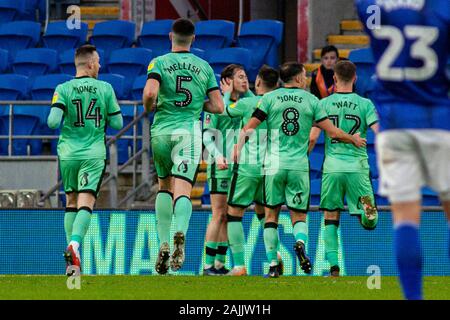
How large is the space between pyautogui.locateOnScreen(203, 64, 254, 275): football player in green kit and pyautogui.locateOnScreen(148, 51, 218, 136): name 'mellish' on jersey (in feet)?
5.66

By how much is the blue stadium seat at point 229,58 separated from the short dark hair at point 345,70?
5.50 metres

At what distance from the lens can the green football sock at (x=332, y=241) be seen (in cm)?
1319

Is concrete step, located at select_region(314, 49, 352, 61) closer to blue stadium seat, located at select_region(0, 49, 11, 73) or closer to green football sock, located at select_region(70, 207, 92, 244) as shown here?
blue stadium seat, located at select_region(0, 49, 11, 73)

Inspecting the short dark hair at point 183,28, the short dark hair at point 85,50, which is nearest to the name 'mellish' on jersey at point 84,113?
the short dark hair at point 85,50

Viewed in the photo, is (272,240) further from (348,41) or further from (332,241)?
(348,41)

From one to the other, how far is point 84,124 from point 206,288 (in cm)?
229

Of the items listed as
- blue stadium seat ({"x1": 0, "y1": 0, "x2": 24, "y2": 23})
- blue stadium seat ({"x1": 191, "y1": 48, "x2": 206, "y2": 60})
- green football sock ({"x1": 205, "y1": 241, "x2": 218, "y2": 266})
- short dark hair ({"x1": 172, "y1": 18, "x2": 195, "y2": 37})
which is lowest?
green football sock ({"x1": 205, "y1": 241, "x2": 218, "y2": 266})

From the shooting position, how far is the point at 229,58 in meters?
18.4

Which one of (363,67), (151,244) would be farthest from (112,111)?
(363,67)

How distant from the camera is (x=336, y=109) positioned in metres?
13.1

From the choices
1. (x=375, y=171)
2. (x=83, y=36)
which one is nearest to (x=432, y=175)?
(x=375, y=171)

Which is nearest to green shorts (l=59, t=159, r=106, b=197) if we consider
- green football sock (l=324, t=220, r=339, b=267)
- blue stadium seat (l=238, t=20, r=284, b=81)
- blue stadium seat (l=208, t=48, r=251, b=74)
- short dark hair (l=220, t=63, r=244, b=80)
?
short dark hair (l=220, t=63, r=244, b=80)

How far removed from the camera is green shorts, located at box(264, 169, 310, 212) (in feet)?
41.6
